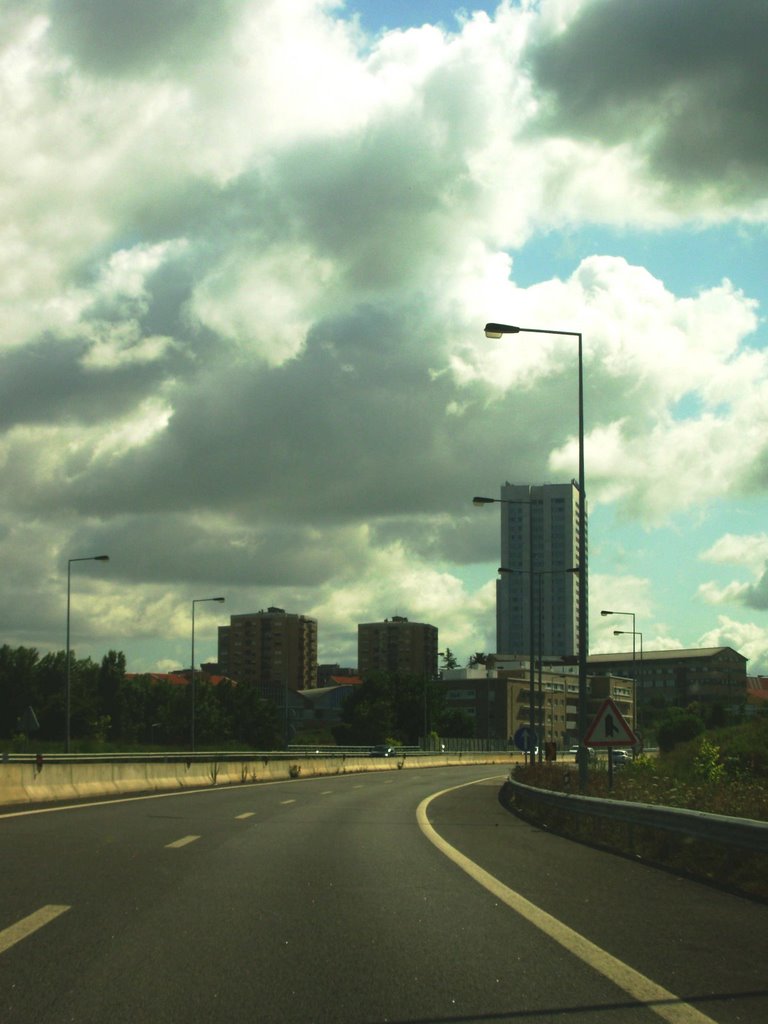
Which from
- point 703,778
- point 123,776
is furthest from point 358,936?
point 703,778

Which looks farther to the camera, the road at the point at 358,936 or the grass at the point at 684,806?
the grass at the point at 684,806

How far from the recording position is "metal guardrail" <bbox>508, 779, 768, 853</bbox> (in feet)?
39.2

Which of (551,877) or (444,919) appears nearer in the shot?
(444,919)

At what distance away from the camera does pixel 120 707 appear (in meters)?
158

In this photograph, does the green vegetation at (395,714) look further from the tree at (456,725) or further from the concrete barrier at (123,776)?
the concrete barrier at (123,776)

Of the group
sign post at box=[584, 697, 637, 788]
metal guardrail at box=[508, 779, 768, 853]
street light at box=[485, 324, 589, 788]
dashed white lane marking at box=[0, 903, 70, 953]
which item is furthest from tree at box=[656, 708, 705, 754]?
dashed white lane marking at box=[0, 903, 70, 953]

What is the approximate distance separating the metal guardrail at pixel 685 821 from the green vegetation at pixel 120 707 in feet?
307

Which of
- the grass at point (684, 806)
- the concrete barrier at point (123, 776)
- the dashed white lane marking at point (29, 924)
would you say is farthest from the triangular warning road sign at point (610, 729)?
the dashed white lane marking at point (29, 924)

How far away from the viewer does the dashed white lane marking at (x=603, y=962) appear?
21.5 feet

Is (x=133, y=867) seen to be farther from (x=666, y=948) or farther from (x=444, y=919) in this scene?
(x=666, y=948)

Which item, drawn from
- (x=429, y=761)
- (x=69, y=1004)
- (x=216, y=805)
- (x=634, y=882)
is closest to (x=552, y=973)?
(x=69, y=1004)

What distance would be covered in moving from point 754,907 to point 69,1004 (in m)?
6.66

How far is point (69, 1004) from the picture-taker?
Result: 6.46m

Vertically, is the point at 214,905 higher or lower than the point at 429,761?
higher
